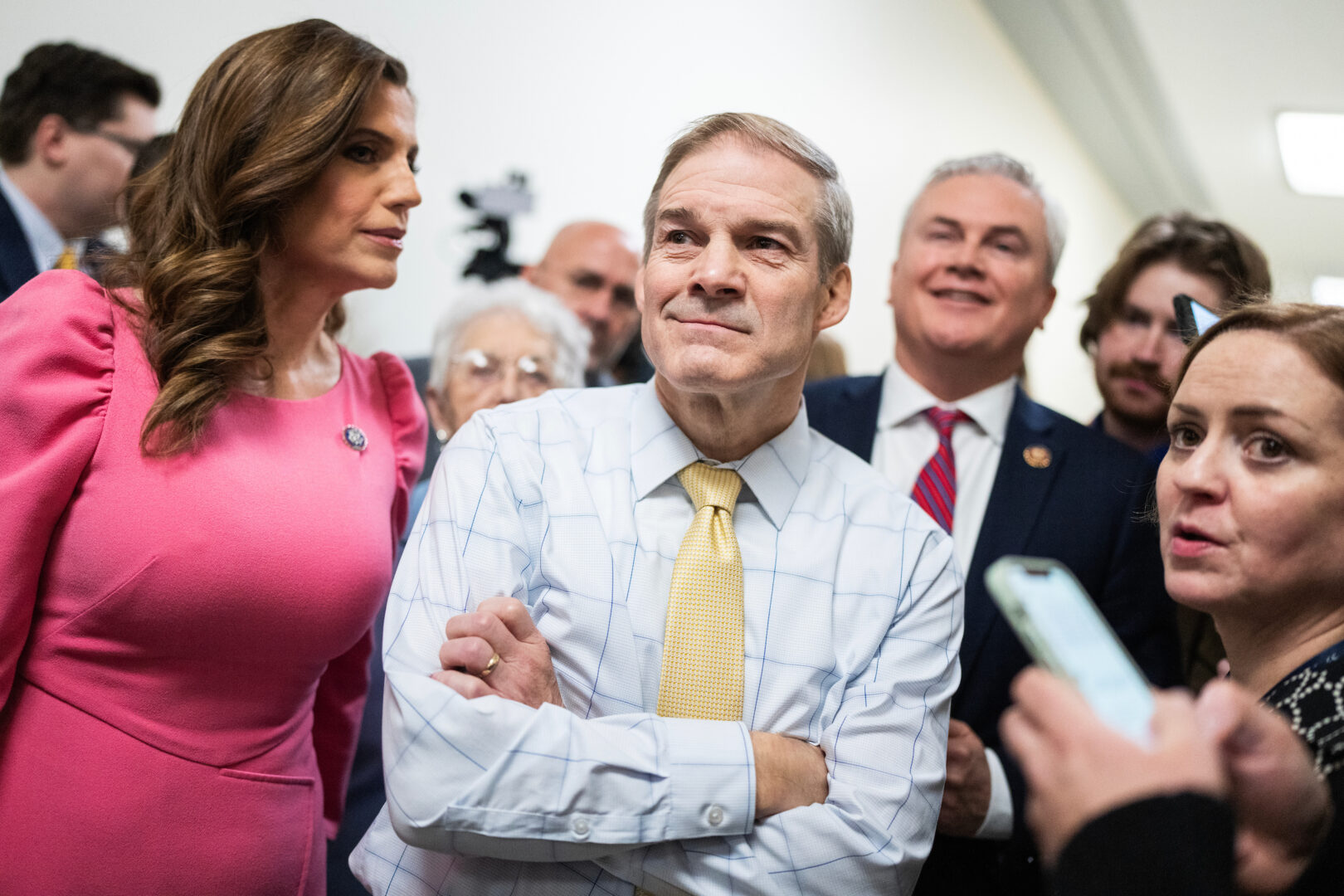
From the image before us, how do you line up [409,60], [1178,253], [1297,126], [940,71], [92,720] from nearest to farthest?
[92,720] < [1178,253] < [409,60] < [940,71] < [1297,126]

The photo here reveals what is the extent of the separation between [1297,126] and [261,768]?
5.84 m

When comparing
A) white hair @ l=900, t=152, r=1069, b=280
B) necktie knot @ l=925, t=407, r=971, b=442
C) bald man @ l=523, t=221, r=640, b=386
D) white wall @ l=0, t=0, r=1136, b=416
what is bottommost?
necktie knot @ l=925, t=407, r=971, b=442

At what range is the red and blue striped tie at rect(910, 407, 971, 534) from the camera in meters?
2.04

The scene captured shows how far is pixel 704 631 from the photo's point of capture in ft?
4.77

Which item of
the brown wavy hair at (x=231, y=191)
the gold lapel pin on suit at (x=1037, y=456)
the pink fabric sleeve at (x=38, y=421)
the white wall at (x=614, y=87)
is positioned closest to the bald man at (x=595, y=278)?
the white wall at (x=614, y=87)

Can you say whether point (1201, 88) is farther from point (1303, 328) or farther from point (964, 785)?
point (964, 785)

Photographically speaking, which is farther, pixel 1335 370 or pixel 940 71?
pixel 940 71

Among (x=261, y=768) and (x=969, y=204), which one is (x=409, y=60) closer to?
(x=969, y=204)

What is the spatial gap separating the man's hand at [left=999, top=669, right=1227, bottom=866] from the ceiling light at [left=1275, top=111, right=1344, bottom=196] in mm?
5422

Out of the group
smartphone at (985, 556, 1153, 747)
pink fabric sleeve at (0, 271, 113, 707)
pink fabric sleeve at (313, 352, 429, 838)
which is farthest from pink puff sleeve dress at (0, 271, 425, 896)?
smartphone at (985, 556, 1153, 747)

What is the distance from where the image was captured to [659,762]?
1313 mm

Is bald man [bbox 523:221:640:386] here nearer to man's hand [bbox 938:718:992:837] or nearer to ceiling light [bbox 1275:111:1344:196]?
man's hand [bbox 938:718:992:837]

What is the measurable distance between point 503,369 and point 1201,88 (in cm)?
442

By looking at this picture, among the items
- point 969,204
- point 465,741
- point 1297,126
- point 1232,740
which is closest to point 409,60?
point 969,204
